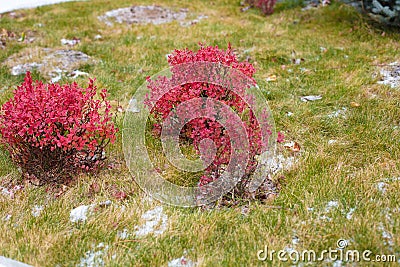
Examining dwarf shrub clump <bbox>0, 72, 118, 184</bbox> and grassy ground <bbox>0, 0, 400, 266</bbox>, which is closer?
grassy ground <bbox>0, 0, 400, 266</bbox>

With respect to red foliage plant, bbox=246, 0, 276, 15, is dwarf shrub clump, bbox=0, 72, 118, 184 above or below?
below

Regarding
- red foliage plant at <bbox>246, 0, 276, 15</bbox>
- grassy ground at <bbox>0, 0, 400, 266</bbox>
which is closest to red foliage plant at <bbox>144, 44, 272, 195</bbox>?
grassy ground at <bbox>0, 0, 400, 266</bbox>

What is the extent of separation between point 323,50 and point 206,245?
208 inches

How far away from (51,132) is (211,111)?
1522mm

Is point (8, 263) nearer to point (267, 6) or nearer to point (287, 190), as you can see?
point (287, 190)

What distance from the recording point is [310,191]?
3.59m

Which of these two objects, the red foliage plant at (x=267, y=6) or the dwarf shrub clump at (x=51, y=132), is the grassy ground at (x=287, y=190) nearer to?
the dwarf shrub clump at (x=51, y=132)

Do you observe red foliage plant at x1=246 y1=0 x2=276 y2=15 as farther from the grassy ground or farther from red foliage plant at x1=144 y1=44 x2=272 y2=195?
red foliage plant at x1=144 y1=44 x2=272 y2=195

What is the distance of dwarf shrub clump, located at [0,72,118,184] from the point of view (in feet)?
12.1

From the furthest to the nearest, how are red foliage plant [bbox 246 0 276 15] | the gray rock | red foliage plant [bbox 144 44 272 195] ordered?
red foliage plant [bbox 246 0 276 15], red foliage plant [bbox 144 44 272 195], the gray rock

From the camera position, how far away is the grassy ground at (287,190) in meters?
3.08

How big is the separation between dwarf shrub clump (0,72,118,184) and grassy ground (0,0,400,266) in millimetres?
217

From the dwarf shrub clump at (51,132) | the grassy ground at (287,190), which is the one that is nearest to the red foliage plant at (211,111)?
the grassy ground at (287,190)

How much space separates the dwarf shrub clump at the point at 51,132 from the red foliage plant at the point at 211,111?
693mm
